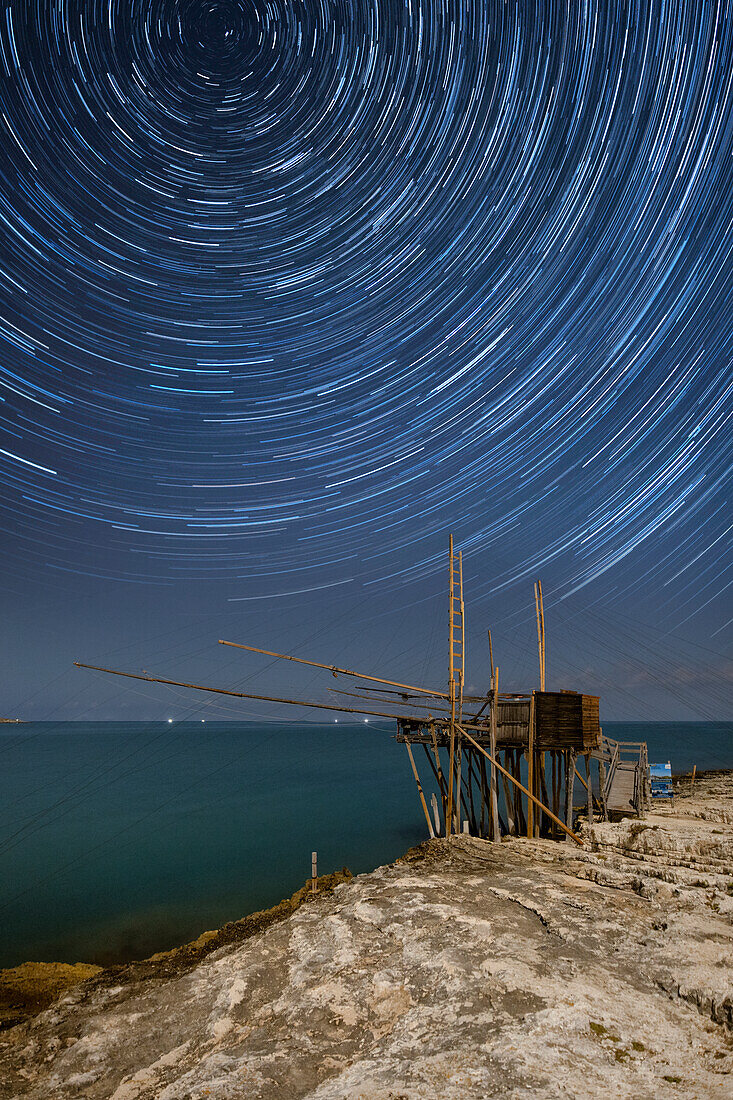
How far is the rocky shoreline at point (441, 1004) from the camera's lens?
6781mm

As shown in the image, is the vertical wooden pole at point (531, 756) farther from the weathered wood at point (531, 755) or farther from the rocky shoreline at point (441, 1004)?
the rocky shoreline at point (441, 1004)

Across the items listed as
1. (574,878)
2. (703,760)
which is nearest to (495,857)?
(574,878)

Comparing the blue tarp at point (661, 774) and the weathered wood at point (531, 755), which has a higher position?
the weathered wood at point (531, 755)

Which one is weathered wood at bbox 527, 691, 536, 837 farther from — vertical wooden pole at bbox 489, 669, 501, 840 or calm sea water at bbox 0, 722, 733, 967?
calm sea water at bbox 0, 722, 733, 967

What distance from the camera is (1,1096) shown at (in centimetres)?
884

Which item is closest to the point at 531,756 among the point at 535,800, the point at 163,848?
the point at 535,800

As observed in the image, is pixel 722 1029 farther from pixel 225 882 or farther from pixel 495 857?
pixel 225 882

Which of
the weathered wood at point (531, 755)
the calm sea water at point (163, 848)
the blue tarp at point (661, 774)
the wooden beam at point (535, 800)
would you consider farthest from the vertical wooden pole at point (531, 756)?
the calm sea water at point (163, 848)

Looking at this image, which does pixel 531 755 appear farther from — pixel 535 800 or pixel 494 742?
pixel 535 800

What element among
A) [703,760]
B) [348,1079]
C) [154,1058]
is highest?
[348,1079]

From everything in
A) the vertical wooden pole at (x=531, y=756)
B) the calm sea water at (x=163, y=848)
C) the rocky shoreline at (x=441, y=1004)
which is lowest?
the calm sea water at (x=163, y=848)

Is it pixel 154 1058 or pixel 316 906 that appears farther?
pixel 316 906

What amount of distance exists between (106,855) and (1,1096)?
40.2 meters

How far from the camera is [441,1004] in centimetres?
868
